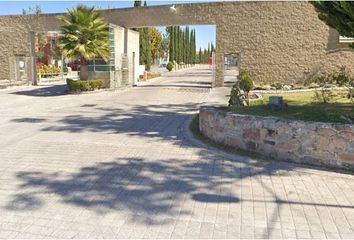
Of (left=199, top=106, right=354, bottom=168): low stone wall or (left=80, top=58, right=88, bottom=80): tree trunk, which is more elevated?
(left=80, top=58, right=88, bottom=80): tree trunk

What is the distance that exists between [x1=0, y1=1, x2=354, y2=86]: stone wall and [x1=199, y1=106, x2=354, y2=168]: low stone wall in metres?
13.4

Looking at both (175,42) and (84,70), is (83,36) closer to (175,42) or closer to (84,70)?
(84,70)

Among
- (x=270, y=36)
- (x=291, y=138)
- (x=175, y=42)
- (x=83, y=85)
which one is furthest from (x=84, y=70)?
(x=175, y=42)

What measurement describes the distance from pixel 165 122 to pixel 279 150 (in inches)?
178

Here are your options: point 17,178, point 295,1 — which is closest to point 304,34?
point 295,1

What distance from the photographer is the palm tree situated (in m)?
17.5

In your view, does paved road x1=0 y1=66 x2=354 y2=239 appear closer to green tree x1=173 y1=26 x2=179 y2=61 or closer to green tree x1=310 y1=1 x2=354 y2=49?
green tree x1=310 y1=1 x2=354 y2=49

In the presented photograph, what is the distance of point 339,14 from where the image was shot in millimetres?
6520

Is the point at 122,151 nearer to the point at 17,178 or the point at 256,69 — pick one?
the point at 17,178

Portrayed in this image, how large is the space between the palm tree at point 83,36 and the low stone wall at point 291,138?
41.6 feet

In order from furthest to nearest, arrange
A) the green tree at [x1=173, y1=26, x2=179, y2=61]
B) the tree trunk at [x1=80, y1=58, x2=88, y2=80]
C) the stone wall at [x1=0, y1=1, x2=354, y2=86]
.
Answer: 1. the green tree at [x1=173, y1=26, x2=179, y2=61]
2. the tree trunk at [x1=80, y1=58, x2=88, y2=80]
3. the stone wall at [x1=0, y1=1, x2=354, y2=86]

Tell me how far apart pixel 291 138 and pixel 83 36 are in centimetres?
1476

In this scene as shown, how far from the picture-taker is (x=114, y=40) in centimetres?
2009

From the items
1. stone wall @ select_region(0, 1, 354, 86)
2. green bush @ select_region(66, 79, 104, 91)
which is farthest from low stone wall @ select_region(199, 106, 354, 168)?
stone wall @ select_region(0, 1, 354, 86)
